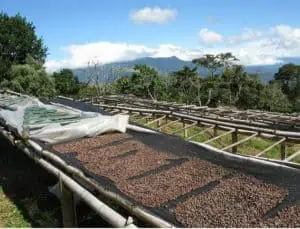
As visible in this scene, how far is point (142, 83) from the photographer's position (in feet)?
67.3

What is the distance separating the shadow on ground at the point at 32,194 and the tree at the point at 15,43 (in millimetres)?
13694

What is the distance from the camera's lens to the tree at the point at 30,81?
17609 millimetres

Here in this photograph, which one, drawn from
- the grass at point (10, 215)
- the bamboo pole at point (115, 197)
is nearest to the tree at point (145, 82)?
the grass at point (10, 215)

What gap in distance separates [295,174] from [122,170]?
1.81 metres

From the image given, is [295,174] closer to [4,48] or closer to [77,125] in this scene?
[77,125]

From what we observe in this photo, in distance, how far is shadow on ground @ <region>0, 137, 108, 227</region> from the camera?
15.4 feet

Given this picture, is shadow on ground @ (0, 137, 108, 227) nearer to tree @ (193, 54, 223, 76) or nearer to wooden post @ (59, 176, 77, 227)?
wooden post @ (59, 176, 77, 227)

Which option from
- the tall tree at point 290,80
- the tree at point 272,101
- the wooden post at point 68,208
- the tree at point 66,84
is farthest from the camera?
the tall tree at point 290,80

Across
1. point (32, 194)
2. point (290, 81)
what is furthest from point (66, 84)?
point (290, 81)

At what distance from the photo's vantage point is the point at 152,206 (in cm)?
279

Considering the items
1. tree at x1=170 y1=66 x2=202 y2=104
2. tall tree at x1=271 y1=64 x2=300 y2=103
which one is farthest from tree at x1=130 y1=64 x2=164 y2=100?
tall tree at x1=271 y1=64 x2=300 y2=103

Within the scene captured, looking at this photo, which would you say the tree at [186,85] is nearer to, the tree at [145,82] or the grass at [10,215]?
the tree at [145,82]

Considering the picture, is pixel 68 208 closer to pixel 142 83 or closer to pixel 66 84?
pixel 142 83

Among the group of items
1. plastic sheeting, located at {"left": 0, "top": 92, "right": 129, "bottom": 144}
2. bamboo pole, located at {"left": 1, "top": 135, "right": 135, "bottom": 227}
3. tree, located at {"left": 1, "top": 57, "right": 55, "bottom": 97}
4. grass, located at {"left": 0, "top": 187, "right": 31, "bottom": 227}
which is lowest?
grass, located at {"left": 0, "top": 187, "right": 31, "bottom": 227}
